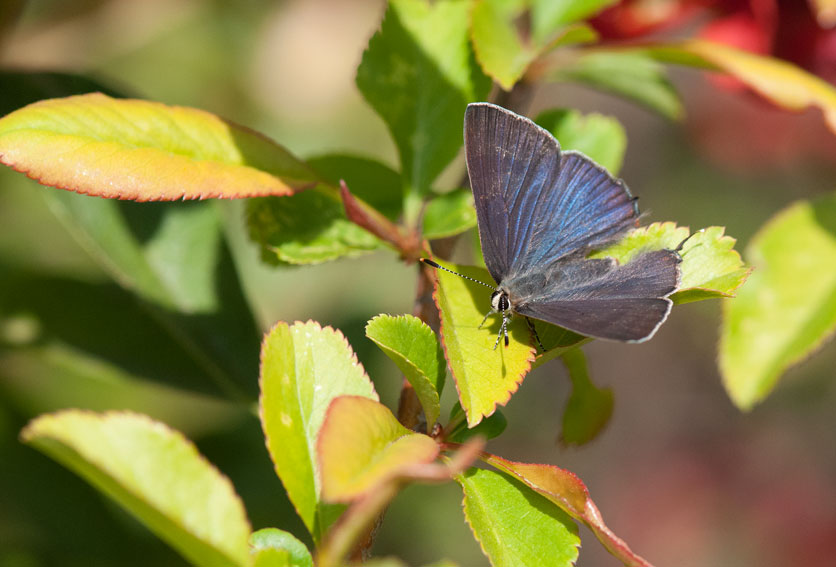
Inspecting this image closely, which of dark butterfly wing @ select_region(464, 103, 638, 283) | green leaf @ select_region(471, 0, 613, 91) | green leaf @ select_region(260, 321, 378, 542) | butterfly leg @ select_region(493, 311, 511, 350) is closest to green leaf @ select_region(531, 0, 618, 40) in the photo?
green leaf @ select_region(471, 0, 613, 91)

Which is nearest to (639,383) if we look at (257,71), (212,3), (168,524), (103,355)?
(257,71)

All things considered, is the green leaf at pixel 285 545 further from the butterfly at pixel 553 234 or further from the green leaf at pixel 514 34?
the green leaf at pixel 514 34

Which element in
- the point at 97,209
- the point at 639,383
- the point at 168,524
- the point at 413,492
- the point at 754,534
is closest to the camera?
the point at 168,524

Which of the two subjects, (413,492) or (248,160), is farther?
(413,492)

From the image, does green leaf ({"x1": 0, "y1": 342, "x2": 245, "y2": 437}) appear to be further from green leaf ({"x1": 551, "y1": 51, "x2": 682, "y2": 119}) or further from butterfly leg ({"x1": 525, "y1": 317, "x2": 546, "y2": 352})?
green leaf ({"x1": 551, "y1": 51, "x2": 682, "y2": 119})

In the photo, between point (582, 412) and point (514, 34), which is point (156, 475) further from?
point (514, 34)

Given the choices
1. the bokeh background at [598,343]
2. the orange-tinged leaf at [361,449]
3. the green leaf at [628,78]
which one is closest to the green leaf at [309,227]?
the orange-tinged leaf at [361,449]

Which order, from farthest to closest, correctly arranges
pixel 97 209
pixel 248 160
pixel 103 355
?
pixel 103 355, pixel 97 209, pixel 248 160

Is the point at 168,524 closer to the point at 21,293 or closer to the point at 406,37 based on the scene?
the point at 406,37
